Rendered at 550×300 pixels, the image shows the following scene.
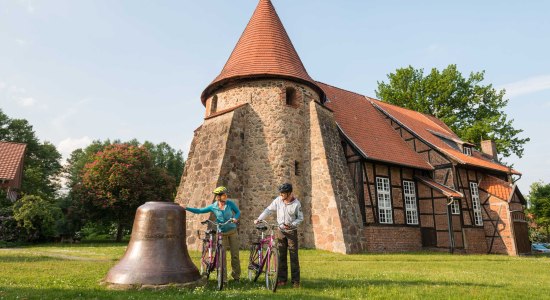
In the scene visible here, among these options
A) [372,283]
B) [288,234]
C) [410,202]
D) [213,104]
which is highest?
[213,104]

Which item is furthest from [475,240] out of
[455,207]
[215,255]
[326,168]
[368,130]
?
[215,255]

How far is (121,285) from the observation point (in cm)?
532

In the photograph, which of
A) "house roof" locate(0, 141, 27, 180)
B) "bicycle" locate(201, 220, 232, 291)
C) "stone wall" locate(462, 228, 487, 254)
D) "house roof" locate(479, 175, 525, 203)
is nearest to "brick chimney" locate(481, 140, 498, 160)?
"house roof" locate(479, 175, 525, 203)

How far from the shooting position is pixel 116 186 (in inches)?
986

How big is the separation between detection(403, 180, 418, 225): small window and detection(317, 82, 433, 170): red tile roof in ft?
3.62

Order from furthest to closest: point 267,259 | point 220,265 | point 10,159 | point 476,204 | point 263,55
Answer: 1. point 10,159
2. point 476,204
3. point 263,55
4. point 267,259
5. point 220,265

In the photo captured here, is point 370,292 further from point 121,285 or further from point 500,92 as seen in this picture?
point 500,92

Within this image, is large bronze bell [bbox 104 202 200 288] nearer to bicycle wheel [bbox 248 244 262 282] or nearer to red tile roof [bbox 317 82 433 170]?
bicycle wheel [bbox 248 244 262 282]

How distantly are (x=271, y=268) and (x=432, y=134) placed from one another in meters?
20.1

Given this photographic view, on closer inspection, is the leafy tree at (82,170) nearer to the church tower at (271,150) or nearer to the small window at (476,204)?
the church tower at (271,150)

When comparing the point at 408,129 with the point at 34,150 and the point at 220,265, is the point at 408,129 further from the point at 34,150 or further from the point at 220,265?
the point at 34,150

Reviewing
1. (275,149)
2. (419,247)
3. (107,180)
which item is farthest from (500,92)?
(107,180)

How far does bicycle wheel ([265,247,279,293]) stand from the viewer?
220 inches

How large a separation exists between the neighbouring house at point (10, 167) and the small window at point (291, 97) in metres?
16.5
